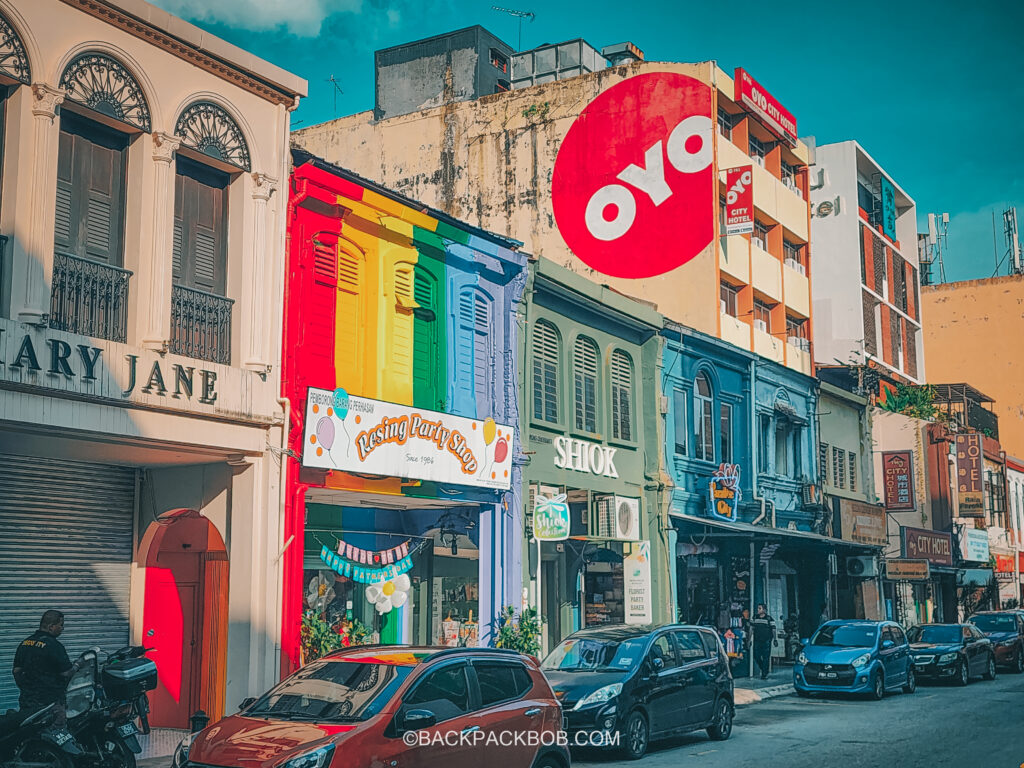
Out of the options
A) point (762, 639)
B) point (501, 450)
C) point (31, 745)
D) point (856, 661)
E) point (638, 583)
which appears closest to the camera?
point (31, 745)

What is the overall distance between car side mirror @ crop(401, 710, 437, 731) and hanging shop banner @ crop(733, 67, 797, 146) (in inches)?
→ 1175

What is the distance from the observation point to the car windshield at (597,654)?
52.1ft

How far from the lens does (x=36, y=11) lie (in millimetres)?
13602

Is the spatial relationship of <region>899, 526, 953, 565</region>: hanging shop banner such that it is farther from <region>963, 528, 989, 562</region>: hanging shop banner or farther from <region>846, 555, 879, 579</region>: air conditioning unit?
<region>846, 555, 879, 579</region>: air conditioning unit

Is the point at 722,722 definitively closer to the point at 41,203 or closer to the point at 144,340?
the point at 144,340

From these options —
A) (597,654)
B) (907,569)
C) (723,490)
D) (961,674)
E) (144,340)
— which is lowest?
(961,674)

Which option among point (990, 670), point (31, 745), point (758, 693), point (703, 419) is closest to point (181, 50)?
point (31, 745)

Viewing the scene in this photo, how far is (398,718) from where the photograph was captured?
9.64m

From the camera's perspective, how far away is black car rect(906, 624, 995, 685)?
86.3 feet

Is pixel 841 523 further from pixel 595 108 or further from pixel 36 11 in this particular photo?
pixel 36 11

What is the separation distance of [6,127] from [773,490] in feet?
80.1

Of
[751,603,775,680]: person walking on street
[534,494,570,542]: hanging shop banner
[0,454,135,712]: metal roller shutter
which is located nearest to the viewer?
[0,454,135,712]: metal roller shutter

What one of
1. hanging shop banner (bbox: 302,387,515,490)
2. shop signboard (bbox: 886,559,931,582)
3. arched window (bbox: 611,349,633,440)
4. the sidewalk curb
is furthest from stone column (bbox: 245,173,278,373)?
shop signboard (bbox: 886,559,931,582)

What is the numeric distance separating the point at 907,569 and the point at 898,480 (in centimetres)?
467
